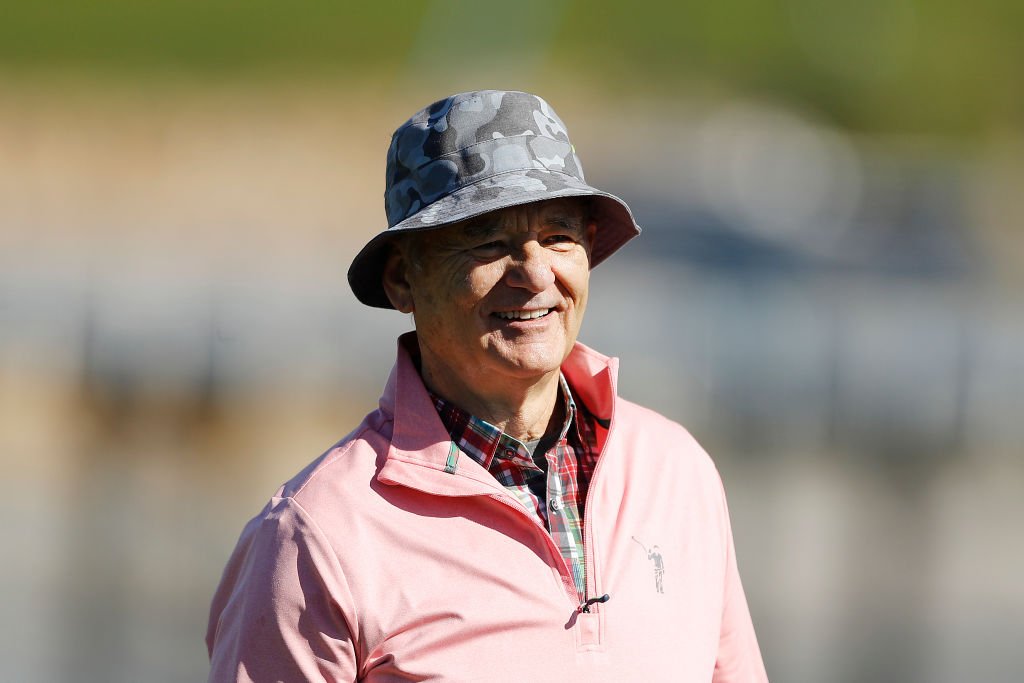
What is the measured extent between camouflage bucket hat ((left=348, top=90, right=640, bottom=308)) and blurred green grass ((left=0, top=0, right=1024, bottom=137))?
8.77 meters

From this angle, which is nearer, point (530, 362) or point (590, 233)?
point (530, 362)

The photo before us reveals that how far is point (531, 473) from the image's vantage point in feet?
5.89

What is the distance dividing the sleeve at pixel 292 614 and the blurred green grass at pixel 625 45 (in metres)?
9.16

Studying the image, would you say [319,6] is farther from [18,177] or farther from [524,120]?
[524,120]

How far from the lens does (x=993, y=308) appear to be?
8.34 metres

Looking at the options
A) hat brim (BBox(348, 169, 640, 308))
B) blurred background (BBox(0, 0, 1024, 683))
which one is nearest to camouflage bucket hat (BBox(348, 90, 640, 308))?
hat brim (BBox(348, 169, 640, 308))

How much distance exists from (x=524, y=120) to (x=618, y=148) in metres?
9.96

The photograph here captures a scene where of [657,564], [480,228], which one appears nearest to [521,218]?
→ [480,228]

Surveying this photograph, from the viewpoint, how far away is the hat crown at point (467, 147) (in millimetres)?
1705

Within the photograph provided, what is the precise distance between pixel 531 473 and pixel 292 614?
471mm

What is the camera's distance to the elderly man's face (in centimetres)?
172

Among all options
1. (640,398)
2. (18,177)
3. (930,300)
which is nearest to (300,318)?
(640,398)

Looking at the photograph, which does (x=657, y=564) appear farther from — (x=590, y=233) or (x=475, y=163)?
(x=475, y=163)

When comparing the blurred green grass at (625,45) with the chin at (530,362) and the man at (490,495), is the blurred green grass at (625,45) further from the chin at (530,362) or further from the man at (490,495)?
the chin at (530,362)
